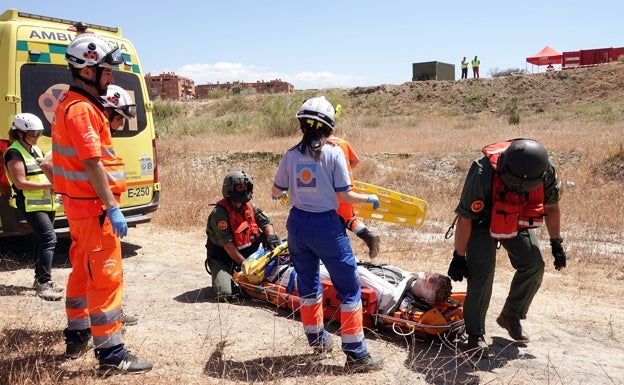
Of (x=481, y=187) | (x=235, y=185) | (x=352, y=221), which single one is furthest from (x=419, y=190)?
(x=481, y=187)

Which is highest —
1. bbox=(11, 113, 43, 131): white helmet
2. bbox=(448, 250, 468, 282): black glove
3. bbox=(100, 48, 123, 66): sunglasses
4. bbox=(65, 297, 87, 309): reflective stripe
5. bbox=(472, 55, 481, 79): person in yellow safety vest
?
bbox=(472, 55, 481, 79): person in yellow safety vest

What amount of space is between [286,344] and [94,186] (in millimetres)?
1825

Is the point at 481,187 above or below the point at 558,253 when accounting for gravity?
above

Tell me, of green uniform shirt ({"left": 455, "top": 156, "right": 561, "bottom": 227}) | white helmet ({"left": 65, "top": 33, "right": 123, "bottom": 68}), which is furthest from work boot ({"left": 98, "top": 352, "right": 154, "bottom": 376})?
green uniform shirt ({"left": 455, "top": 156, "right": 561, "bottom": 227})

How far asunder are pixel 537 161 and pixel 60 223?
201 inches

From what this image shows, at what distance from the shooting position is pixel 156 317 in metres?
4.59

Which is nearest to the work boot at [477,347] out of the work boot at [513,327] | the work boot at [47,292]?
the work boot at [513,327]

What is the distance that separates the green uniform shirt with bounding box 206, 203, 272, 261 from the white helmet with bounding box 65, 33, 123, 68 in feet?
7.02

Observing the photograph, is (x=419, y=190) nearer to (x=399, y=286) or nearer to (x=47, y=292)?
(x=399, y=286)

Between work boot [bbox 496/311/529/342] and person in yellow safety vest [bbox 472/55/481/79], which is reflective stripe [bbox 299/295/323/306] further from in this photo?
person in yellow safety vest [bbox 472/55/481/79]

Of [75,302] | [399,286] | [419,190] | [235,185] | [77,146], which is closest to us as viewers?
[77,146]

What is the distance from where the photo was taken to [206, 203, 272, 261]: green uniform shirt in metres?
5.12

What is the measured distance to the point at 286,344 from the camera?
402 centimetres

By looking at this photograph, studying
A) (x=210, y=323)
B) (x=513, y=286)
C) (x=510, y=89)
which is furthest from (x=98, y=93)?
(x=510, y=89)
